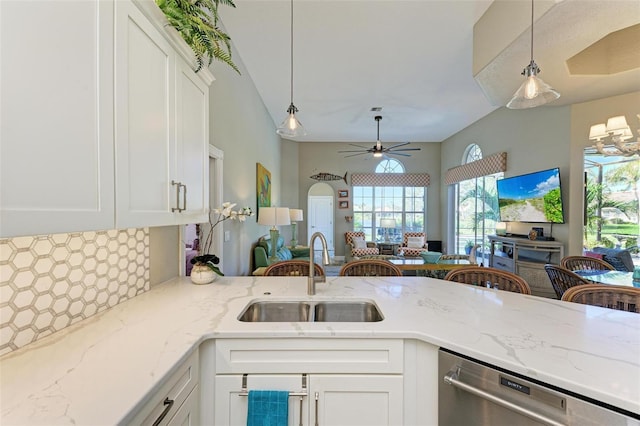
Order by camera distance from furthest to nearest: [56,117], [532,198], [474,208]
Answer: [474,208] → [532,198] → [56,117]

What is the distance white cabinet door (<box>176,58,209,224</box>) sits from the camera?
4.41ft

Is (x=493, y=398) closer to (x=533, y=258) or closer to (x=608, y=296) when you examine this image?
(x=608, y=296)

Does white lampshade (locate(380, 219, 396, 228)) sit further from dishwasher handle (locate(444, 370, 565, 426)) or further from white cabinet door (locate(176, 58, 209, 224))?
dishwasher handle (locate(444, 370, 565, 426))

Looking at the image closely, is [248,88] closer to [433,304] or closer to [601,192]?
[433,304]

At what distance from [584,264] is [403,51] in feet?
10.3

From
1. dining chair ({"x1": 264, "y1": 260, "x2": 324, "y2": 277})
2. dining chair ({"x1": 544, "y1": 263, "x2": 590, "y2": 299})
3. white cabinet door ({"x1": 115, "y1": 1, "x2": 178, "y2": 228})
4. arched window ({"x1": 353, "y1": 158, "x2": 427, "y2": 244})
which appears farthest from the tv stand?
white cabinet door ({"x1": 115, "y1": 1, "x2": 178, "y2": 228})

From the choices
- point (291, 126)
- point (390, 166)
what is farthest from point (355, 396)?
point (390, 166)

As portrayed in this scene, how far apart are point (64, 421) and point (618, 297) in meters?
2.47

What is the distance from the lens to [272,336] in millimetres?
1120

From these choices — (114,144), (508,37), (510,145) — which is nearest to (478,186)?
(510,145)

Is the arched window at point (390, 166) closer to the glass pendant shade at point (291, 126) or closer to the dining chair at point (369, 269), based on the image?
the glass pendant shade at point (291, 126)

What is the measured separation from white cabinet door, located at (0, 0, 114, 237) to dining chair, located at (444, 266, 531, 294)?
6.83ft

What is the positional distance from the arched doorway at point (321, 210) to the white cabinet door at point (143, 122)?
6.51 m

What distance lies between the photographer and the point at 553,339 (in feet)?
3.47
